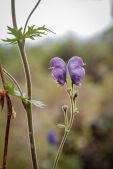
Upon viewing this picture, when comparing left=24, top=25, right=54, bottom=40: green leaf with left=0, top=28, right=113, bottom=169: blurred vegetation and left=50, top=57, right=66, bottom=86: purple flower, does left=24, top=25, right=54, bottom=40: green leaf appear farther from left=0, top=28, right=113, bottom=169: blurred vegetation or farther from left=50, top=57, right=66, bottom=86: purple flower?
left=0, top=28, right=113, bottom=169: blurred vegetation

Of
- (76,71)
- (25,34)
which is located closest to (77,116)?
(76,71)

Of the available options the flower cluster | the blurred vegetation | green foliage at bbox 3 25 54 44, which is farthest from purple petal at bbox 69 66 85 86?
the blurred vegetation

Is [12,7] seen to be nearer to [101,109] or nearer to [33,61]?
[101,109]

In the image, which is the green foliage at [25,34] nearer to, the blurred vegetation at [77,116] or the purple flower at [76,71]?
the purple flower at [76,71]

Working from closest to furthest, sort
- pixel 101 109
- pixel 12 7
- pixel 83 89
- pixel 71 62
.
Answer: pixel 12 7 → pixel 71 62 → pixel 101 109 → pixel 83 89

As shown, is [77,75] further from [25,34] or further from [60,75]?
[25,34]

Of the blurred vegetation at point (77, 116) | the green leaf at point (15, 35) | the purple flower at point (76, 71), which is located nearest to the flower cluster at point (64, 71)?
the purple flower at point (76, 71)

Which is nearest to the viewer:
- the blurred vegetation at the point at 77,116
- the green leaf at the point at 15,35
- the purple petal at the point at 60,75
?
the green leaf at the point at 15,35

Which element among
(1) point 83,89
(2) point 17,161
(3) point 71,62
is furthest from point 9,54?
(3) point 71,62
